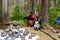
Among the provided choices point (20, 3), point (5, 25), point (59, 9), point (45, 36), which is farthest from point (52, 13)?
point (45, 36)

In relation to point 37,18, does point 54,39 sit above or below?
below

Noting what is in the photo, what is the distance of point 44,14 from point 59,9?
5847 millimetres

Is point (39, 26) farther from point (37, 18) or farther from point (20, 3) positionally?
point (20, 3)

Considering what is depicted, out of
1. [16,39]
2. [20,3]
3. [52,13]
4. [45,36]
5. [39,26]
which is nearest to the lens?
[16,39]

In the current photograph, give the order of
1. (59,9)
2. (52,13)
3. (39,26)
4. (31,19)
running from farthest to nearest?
(59,9) → (52,13) → (31,19) → (39,26)

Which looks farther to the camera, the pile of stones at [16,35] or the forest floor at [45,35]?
the forest floor at [45,35]

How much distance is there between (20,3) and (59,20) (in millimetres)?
9166

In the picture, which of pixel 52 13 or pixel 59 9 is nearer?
A: pixel 52 13

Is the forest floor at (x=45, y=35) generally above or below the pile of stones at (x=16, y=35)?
below

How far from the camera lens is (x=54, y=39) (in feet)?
17.4

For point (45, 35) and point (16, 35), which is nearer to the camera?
point (16, 35)

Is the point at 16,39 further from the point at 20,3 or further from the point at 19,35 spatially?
the point at 20,3

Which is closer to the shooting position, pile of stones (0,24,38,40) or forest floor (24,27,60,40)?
pile of stones (0,24,38,40)

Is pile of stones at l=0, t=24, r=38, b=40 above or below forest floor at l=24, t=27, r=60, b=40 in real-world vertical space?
above
